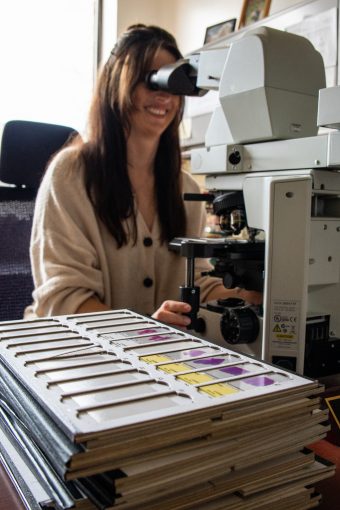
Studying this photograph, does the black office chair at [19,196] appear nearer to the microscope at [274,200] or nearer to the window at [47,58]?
the microscope at [274,200]

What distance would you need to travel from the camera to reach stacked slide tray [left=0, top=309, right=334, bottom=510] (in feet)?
1.23

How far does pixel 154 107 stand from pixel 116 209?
0.29 meters

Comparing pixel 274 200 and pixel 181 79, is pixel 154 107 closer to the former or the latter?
pixel 181 79

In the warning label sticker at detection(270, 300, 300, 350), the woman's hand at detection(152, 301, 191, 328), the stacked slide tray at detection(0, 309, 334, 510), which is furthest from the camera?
the woman's hand at detection(152, 301, 191, 328)

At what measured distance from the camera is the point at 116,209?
4.12ft

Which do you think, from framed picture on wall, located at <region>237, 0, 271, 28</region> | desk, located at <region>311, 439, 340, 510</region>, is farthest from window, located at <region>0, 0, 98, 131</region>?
desk, located at <region>311, 439, 340, 510</region>

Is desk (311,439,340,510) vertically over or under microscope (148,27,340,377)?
under

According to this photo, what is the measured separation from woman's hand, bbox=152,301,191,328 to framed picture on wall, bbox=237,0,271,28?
1.63 meters

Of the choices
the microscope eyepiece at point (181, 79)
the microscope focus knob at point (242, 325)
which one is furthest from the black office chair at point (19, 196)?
the microscope focus knob at point (242, 325)

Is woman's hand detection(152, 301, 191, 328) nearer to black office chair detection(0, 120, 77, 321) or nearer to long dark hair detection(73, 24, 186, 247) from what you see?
long dark hair detection(73, 24, 186, 247)

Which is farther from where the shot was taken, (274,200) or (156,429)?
(274,200)

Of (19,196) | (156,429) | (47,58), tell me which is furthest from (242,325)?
(47,58)

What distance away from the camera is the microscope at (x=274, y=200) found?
0.71m

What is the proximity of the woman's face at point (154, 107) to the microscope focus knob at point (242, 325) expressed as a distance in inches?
26.4
